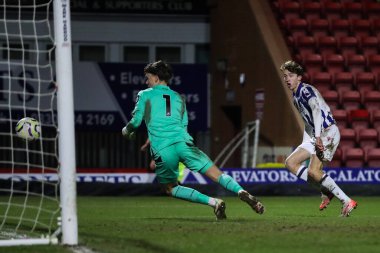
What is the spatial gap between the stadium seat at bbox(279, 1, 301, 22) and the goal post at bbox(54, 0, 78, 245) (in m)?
14.6


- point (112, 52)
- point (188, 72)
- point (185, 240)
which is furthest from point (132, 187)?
point (185, 240)

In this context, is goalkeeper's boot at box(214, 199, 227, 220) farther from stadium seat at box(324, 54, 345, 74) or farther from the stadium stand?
stadium seat at box(324, 54, 345, 74)

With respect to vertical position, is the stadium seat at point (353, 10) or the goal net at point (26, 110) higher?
the stadium seat at point (353, 10)

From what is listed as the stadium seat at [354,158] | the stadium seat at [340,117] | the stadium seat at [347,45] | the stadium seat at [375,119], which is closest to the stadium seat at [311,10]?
the stadium seat at [347,45]

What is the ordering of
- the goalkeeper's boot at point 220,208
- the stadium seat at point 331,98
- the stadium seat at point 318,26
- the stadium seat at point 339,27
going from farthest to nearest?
1. the stadium seat at point 339,27
2. the stadium seat at point 318,26
3. the stadium seat at point 331,98
4. the goalkeeper's boot at point 220,208

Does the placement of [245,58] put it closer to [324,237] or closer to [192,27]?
[192,27]

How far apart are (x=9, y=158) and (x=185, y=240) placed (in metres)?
15.3

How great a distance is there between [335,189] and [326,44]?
10.7m

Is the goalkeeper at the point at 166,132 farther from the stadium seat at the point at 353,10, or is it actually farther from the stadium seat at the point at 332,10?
the stadium seat at the point at 353,10

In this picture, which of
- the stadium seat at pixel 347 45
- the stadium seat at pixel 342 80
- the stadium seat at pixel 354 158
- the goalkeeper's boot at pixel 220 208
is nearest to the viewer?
the goalkeeper's boot at pixel 220 208

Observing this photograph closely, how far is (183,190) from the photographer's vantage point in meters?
10.3

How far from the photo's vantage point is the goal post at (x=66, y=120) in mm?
7648

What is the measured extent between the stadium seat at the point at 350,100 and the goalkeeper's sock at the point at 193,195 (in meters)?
10.8

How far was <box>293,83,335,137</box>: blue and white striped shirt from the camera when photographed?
11211mm
